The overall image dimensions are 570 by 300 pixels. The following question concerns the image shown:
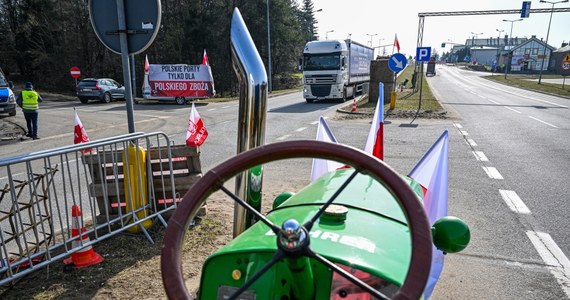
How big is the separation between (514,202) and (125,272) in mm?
4956

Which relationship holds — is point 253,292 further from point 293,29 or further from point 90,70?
point 293,29

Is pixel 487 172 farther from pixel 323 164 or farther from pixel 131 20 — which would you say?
pixel 131 20

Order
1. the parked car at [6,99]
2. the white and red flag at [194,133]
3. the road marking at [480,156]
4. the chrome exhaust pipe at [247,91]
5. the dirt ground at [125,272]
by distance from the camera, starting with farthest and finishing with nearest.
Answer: the parked car at [6,99], the road marking at [480,156], the white and red flag at [194,133], the dirt ground at [125,272], the chrome exhaust pipe at [247,91]

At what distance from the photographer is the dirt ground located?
2.97 meters

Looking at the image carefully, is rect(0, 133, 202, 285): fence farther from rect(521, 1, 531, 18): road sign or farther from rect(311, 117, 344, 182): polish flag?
rect(521, 1, 531, 18): road sign

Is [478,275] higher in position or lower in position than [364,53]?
lower

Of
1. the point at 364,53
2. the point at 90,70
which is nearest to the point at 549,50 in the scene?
the point at 364,53

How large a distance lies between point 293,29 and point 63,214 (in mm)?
42602

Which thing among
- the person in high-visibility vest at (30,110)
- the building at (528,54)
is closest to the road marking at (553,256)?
the person in high-visibility vest at (30,110)

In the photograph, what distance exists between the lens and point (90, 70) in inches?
1513

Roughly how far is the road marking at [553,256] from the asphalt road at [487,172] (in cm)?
1

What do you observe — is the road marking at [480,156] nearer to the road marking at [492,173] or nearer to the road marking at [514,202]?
the road marking at [492,173]

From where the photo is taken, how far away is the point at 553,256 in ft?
12.1

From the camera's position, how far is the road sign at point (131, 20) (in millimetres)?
3744
